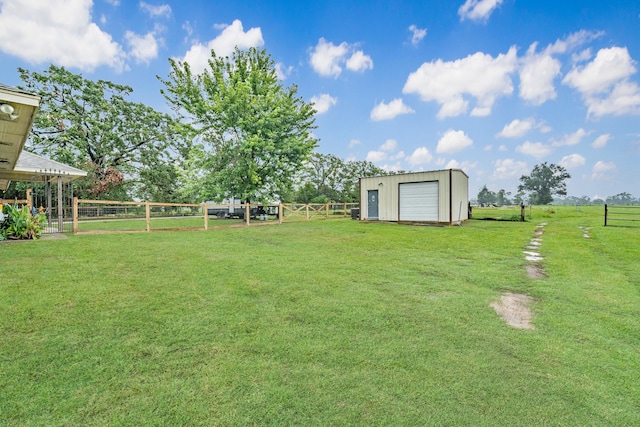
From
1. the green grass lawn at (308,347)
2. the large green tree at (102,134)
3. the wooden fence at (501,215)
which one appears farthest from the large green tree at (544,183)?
the green grass lawn at (308,347)

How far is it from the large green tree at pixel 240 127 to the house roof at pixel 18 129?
19.8 feet

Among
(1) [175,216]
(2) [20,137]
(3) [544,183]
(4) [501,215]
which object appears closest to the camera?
(2) [20,137]

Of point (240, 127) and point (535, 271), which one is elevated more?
point (240, 127)

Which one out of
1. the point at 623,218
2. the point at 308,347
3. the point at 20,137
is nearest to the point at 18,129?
the point at 20,137

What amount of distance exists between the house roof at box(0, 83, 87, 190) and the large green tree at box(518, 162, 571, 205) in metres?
86.8

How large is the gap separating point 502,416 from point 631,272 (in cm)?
553

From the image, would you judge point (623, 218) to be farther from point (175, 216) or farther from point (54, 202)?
point (54, 202)

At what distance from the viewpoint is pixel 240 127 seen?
1555cm

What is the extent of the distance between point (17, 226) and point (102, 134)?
17011mm

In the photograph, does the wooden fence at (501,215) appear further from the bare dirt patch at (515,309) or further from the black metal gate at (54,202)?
the black metal gate at (54,202)

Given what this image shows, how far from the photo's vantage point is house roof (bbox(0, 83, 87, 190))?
396cm

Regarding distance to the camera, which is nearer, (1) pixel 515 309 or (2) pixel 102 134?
(1) pixel 515 309

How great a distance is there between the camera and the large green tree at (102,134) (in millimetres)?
19266

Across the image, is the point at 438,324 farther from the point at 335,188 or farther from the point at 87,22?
the point at 335,188
